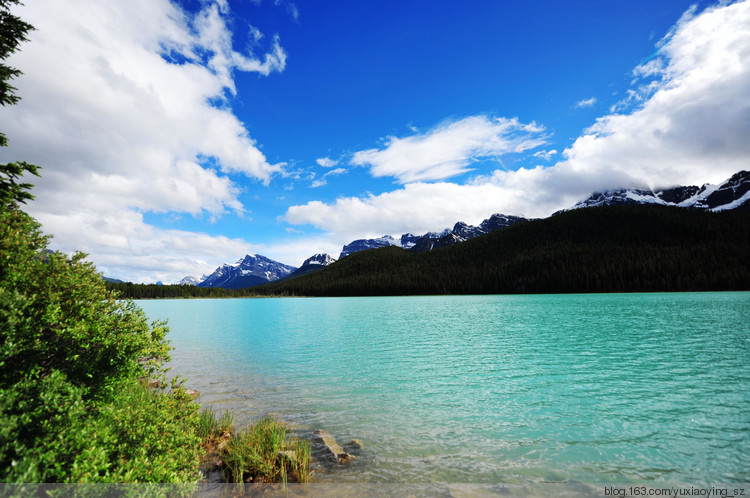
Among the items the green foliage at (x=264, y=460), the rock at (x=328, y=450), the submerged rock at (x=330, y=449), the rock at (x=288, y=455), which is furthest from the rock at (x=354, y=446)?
the rock at (x=288, y=455)

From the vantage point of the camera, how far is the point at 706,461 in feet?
40.6

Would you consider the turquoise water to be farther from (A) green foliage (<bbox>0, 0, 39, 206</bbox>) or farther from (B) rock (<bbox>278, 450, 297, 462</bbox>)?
(A) green foliage (<bbox>0, 0, 39, 206</bbox>)

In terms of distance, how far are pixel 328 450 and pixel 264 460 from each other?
2748 millimetres

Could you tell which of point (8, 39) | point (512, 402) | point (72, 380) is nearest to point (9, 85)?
point (8, 39)

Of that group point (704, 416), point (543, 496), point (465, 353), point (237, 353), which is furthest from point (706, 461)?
point (237, 353)

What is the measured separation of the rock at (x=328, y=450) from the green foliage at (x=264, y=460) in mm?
933

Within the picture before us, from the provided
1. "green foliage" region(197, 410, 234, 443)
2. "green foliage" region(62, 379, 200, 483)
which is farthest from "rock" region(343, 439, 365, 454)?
"green foliage" region(62, 379, 200, 483)

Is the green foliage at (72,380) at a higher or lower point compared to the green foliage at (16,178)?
lower

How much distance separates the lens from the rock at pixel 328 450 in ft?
41.8

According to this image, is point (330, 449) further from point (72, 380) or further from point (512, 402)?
point (512, 402)

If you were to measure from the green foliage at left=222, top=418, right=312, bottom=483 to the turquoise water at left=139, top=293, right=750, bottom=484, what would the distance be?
35.7 inches

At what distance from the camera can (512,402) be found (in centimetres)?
1912

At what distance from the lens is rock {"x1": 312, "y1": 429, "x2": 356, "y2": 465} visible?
1273 cm

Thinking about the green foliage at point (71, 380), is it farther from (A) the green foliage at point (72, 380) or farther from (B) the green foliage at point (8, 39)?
(B) the green foliage at point (8, 39)
